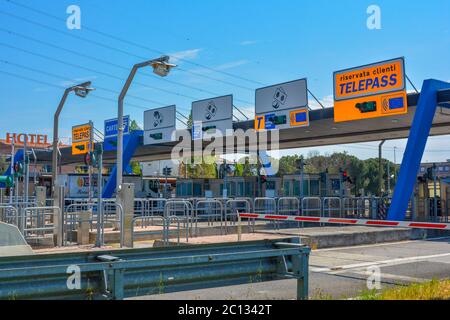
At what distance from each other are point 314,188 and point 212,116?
302 inches

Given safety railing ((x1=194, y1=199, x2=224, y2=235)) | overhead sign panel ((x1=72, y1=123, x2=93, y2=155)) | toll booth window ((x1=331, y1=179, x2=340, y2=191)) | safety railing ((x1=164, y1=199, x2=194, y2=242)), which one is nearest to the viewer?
safety railing ((x1=164, y1=199, x2=194, y2=242))

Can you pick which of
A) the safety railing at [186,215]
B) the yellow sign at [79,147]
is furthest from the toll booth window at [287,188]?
the yellow sign at [79,147]

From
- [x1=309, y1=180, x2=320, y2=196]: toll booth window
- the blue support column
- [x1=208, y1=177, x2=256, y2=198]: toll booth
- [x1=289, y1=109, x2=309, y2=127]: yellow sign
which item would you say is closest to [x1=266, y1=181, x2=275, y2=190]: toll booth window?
[x1=208, y1=177, x2=256, y2=198]: toll booth

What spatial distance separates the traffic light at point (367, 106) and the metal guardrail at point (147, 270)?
17.4m

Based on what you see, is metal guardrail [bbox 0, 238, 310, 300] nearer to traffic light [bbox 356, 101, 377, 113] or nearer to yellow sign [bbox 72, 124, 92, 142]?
traffic light [bbox 356, 101, 377, 113]

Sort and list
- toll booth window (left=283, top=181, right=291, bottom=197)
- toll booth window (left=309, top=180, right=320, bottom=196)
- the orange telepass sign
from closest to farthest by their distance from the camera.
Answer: the orange telepass sign
toll booth window (left=309, top=180, right=320, bottom=196)
toll booth window (left=283, top=181, right=291, bottom=197)

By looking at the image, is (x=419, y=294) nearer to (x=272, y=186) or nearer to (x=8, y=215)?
(x=8, y=215)

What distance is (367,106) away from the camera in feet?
74.1

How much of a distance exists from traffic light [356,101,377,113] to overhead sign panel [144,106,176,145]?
1223 cm

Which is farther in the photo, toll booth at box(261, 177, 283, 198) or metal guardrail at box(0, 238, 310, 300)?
toll booth at box(261, 177, 283, 198)

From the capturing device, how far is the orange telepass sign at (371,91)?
70.9ft

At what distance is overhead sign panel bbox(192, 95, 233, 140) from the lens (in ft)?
93.6

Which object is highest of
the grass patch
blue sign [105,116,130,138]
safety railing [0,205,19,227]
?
blue sign [105,116,130,138]

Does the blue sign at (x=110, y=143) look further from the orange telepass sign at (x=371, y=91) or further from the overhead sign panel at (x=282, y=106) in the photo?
the orange telepass sign at (x=371, y=91)
